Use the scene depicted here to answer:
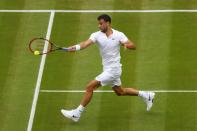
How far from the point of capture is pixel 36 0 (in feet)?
69.1

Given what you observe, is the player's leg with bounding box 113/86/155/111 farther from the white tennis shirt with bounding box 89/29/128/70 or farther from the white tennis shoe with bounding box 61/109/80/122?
the white tennis shoe with bounding box 61/109/80/122

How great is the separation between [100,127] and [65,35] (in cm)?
395

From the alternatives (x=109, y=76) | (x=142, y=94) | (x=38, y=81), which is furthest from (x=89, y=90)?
(x=38, y=81)

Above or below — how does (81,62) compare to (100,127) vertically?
above

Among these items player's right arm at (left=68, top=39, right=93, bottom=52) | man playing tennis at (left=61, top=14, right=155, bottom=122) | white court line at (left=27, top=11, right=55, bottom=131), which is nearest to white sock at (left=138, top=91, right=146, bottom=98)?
man playing tennis at (left=61, top=14, right=155, bottom=122)

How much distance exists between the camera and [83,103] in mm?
16250

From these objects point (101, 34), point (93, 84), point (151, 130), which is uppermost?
point (101, 34)

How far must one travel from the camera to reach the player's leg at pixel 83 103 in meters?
16.0

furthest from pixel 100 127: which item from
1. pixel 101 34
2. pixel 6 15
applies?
pixel 6 15

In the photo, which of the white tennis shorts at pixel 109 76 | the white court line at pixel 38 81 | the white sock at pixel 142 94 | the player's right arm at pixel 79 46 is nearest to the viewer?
the player's right arm at pixel 79 46

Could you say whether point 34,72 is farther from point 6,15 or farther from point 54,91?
point 6,15

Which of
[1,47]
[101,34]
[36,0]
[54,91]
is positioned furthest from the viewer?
[36,0]

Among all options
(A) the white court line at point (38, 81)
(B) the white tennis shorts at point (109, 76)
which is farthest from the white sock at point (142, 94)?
(A) the white court line at point (38, 81)

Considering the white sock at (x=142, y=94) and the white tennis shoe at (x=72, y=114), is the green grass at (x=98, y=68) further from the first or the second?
the white sock at (x=142, y=94)
